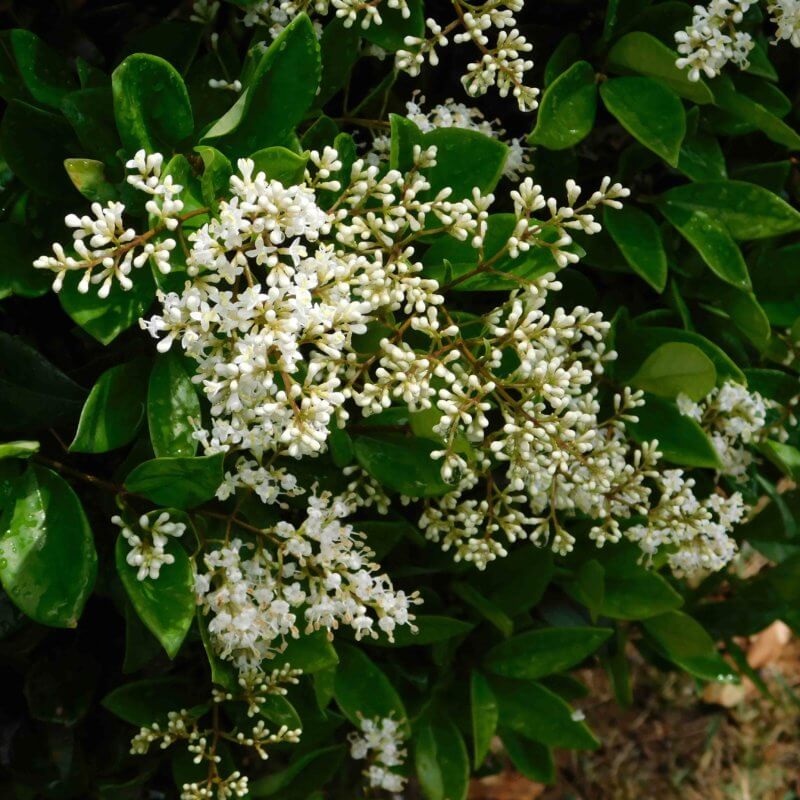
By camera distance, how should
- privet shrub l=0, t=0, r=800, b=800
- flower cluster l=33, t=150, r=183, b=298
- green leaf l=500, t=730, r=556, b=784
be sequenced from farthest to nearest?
green leaf l=500, t=730, r=556, b=784 → privet shrub l=0, t=0, r=800, b=800 → flower cluster l=33, t=150, r=183, b=298

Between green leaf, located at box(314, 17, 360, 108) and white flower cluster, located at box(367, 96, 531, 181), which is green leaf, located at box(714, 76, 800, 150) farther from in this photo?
green leaf, located at box(314, 17, 360, 108)

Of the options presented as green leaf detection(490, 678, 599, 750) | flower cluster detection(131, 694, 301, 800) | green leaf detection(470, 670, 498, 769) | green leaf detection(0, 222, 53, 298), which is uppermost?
green leaf detection(0, 222, 53, 298)

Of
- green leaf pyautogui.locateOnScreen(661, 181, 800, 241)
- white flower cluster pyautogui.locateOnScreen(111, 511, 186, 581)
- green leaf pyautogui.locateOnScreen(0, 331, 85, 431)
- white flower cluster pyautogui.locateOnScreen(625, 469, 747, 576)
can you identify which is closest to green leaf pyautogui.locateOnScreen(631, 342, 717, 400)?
white flower cluster pyautogui.locateOnScreen(625, 469, 747, 576)

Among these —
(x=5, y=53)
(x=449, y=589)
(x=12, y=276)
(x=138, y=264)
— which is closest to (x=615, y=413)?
(x=449, y=589)

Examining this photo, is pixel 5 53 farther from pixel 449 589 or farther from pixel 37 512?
pixel 449 589

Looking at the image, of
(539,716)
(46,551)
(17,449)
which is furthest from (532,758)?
(17,449)

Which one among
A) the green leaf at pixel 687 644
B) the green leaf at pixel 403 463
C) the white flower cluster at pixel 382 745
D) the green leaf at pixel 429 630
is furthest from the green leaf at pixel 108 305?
the green leaf at pixel 687 644

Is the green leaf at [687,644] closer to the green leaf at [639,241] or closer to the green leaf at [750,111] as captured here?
the green leaf at [639,241]
